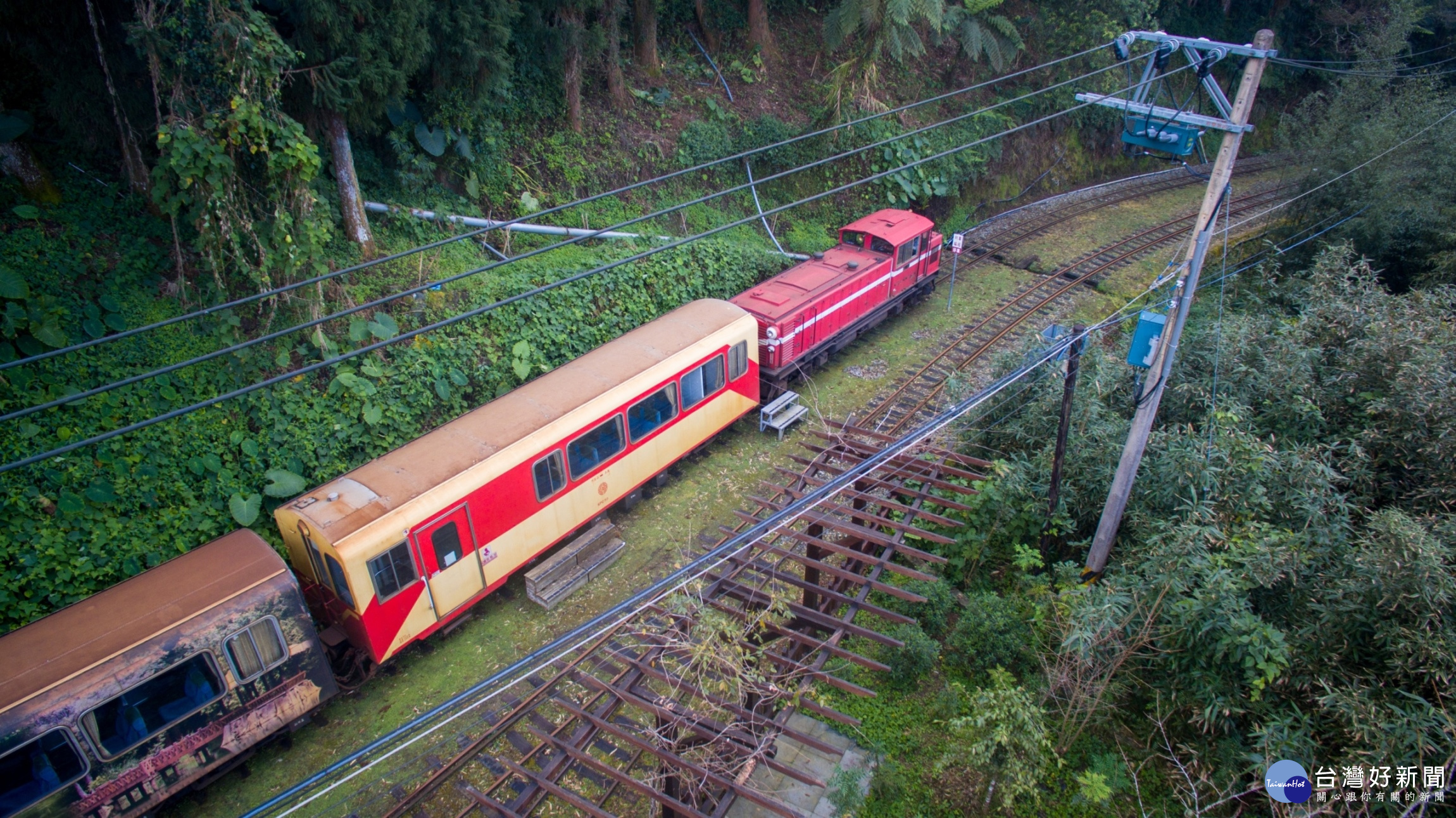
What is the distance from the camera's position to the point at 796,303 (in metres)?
16.0

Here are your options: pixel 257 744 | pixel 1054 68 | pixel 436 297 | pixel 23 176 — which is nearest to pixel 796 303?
pixel 436 297

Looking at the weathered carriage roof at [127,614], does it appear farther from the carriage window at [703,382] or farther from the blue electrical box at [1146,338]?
the blue electrical box at [1146,338]

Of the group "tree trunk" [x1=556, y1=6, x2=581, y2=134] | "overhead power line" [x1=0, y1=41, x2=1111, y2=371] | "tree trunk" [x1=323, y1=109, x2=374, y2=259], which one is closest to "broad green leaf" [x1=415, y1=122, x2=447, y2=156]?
"tree trunk" [x1=323, y1=109, x2=374, y2=259]

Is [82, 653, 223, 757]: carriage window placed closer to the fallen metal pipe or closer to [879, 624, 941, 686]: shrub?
[879, 624, 941, 686]: shrub

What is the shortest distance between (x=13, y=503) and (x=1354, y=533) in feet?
56.9

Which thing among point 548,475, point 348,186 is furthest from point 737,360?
point 348,186

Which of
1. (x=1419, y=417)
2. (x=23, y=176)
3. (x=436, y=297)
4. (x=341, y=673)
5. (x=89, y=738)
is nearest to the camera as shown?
(x=89, y=738)

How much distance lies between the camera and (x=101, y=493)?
10.8m

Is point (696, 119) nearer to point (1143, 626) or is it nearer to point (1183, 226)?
point (1183, 226)

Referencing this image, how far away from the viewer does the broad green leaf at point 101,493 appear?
10.7 m

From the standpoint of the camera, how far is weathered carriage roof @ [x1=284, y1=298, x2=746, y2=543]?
33.0ft

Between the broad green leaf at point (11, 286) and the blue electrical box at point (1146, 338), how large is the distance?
1555 cm

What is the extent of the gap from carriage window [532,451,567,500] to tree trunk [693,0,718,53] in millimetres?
17260

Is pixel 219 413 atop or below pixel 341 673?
atop
